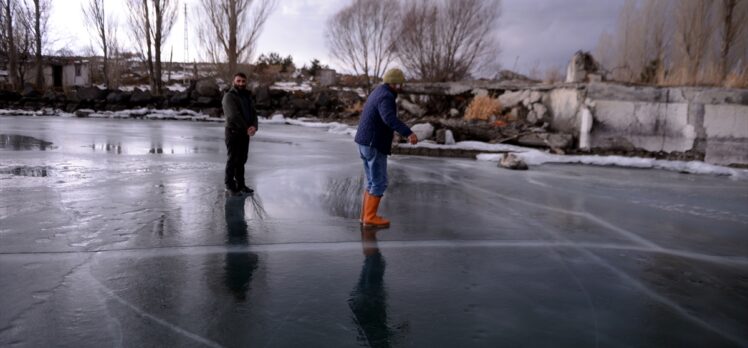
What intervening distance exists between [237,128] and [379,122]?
79.9 inches

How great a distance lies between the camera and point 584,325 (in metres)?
2.63

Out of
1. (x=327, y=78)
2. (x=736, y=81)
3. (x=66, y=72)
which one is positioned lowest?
(x=736, y=81)

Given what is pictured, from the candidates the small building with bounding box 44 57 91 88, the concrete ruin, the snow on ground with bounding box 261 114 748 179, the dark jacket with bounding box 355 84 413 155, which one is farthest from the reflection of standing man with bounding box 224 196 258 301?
the small building with bounding box 44 57 91 88

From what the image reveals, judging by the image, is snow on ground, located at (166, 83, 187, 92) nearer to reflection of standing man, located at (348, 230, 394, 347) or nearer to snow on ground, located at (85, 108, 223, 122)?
snow on ground, located at (85, 108, 223, 122)

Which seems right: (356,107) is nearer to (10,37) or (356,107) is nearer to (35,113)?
(35,113)

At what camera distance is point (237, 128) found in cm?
576

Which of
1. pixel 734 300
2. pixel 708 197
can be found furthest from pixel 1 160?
pixel 708 197

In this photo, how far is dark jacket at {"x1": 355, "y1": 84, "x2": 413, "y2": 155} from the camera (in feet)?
14.1

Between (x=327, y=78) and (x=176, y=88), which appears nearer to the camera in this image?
(x=176, y=88)

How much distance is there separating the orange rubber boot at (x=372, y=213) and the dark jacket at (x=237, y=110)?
6.60ft

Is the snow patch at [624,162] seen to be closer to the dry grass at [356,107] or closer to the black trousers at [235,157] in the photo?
the black trousers at [235,157]

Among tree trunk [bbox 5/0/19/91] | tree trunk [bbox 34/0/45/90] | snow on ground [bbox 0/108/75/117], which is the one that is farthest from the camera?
tree trunk [bbox 34/0/45/90]

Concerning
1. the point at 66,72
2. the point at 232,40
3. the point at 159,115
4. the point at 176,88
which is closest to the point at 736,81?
the point at 159,115

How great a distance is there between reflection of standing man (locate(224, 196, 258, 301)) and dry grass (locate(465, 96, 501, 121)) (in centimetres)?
965
